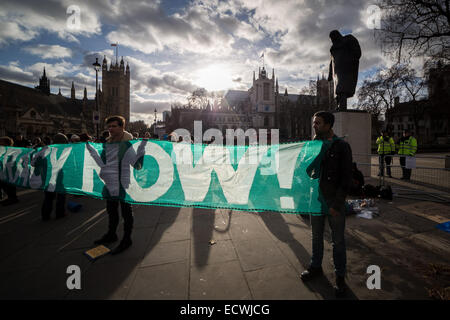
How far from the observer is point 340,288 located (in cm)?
234

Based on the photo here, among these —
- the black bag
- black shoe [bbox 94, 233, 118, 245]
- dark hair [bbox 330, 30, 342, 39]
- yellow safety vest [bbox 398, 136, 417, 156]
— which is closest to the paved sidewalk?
black shoe [bbox 94, 233, 118, 245]

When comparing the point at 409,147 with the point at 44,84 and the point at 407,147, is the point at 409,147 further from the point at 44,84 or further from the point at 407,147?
the point at 44,84

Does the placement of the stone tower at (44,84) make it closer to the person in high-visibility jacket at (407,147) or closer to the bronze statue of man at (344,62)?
the bronze statue of man at (344,62)

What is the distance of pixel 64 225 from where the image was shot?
4.58m

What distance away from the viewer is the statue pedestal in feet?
26.7

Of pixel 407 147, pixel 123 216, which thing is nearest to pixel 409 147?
pixel 407 147

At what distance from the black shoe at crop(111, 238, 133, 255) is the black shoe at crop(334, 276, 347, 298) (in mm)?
3296

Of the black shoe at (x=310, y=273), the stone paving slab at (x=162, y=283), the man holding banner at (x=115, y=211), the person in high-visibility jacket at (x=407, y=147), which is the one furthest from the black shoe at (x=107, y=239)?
the person in high-visibility jacket at (x=407, y=147)

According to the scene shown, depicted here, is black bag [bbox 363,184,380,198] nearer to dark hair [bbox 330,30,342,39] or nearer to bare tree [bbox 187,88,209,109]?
dark hair [bbox 330,30,342,39]

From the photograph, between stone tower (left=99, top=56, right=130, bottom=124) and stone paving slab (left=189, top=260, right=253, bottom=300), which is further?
stone tower (left=99, top=56, right=130, bottom=124)

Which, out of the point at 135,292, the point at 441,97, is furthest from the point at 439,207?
the point at 441,97
